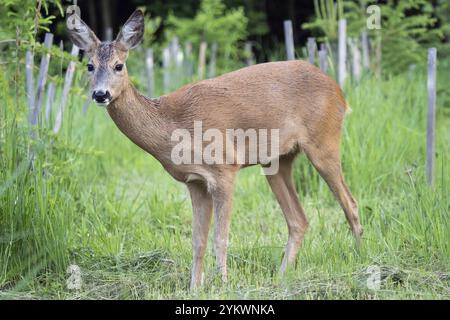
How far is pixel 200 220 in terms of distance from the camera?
18.9ft

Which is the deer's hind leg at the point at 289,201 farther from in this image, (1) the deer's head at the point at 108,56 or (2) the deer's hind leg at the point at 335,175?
(1) the deer's head at the point at 108,56

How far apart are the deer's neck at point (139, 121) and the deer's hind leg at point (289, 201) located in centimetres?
109

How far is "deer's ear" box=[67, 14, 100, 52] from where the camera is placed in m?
5.43

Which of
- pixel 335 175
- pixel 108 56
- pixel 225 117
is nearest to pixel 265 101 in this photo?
pixel 225 117

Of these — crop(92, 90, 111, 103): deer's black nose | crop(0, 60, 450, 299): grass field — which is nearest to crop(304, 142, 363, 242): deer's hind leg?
crop(0, 60, 450, 299): grass field

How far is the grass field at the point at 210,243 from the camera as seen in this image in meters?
5.17

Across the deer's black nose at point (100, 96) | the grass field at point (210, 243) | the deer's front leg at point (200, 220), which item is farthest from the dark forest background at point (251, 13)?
the deer's black nose at point (100, 96)

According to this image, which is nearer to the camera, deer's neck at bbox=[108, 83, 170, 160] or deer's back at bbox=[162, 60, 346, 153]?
deer's neck at bbox=[108, 83, 170, 160]

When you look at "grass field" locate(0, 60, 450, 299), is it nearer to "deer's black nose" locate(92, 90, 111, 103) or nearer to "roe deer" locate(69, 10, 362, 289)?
"roe deer" locate(69, 10, 362, 289)

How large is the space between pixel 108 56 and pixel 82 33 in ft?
0.84

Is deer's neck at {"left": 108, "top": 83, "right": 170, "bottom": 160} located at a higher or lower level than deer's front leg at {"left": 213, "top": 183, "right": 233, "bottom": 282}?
higher

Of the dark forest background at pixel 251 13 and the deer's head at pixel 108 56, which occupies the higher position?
the dark forest background at pixel 251 13

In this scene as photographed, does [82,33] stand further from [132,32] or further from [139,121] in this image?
[139,121]
